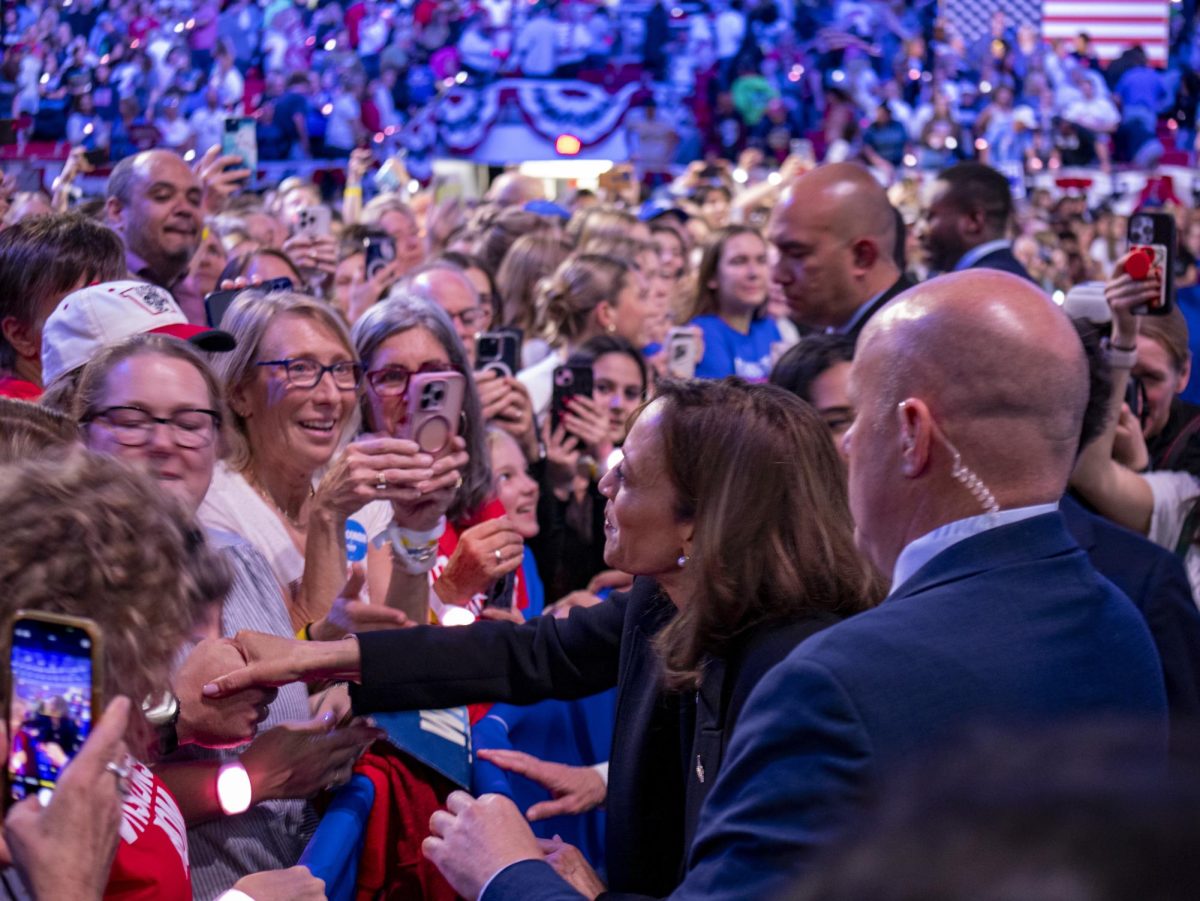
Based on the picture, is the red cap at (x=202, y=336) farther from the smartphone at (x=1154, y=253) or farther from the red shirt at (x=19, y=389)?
the smartphone at (x=1154, y=253)

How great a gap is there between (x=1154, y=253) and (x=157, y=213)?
2699 mm

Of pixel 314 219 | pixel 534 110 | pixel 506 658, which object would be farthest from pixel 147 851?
pixel 534 110

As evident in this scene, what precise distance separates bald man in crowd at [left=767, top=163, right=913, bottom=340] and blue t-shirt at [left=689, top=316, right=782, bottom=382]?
59.0 inches

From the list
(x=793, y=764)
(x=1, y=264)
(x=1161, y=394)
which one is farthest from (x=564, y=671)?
(x=1161, y=394)

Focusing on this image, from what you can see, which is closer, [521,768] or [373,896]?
[373,896]

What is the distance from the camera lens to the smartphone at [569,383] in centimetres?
405

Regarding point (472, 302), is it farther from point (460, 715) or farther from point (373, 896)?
point (373, 896)

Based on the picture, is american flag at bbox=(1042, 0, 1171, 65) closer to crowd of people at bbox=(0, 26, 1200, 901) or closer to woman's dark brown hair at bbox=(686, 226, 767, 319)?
woman's dark brown hair at bbox=(686, 226, 767, 319)

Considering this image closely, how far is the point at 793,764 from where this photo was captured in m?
1.34

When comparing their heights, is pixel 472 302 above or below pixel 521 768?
above

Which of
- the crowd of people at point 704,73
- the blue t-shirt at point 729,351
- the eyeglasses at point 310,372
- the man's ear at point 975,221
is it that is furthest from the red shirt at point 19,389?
the crowd of people at point 704,73

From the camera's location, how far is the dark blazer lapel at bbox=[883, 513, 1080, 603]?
5.02ft

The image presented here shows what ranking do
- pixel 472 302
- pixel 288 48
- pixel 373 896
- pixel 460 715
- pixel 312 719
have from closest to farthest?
pixel 373 896
pixel 312 719
pixel 460 715
pixel 472 302
pixel 288 48

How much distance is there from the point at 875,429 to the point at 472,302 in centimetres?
289
